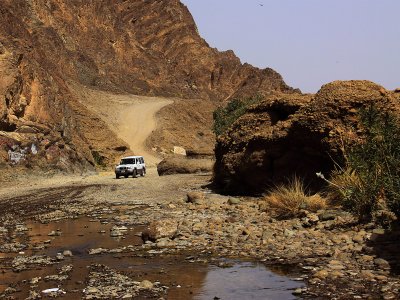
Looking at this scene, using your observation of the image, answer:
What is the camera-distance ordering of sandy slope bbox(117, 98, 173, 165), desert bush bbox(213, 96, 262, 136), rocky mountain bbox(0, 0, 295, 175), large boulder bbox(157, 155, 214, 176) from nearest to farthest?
large boulder bbox(157, 155, 214, 176) → desert bush bbox(213, 96, 262, 136) → rocky mountain bbox(0, 0, 295, 175) → sandy slope bbox(117, 98, 173, 165)

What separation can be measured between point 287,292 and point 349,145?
918 centimetres

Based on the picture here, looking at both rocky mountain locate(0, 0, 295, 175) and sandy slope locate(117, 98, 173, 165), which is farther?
sandy slope locate(117, 98, 173, 165)

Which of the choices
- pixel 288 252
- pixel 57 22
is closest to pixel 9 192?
pixel 288 252

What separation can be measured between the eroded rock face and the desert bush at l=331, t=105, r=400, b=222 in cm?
342

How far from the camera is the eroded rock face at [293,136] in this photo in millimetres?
17297

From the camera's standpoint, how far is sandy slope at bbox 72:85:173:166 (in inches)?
2520

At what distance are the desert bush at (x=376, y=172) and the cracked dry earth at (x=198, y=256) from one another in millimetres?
461

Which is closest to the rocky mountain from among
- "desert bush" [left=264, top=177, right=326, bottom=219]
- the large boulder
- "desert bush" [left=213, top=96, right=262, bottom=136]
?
the large boulder

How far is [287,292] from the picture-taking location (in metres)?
8.29

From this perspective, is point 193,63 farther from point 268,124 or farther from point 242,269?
point 242,269

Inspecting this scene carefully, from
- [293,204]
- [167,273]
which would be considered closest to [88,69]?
[293,204]

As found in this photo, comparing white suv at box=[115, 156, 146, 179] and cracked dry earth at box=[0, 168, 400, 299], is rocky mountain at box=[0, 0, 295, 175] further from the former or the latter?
cracked dry earth at box=[0, 168, 400, 299]

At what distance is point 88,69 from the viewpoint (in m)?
85.1

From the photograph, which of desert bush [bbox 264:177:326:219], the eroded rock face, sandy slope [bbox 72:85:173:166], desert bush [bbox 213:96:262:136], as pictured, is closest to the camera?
desert bush [bbox 264:177:326:219]
